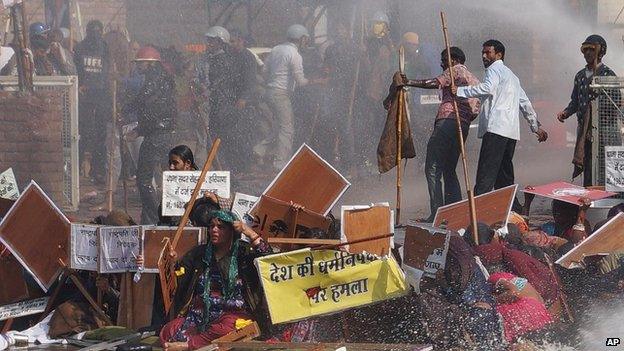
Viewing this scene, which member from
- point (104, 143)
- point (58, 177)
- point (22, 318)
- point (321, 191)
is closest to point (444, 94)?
point (321, 191)

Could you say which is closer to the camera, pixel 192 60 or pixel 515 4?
pixel 192 60

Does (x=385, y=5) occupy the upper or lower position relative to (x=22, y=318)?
upper

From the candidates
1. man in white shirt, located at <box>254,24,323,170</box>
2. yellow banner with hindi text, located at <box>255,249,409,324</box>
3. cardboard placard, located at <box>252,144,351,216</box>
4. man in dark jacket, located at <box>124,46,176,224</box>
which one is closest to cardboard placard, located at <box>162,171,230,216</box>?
cardboard placard, located at <box>252,144,351,216</box>

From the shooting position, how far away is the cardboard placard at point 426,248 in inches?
343

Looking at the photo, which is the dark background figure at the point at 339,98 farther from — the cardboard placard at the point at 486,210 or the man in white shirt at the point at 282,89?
the cardboard placard at the point at 486,210

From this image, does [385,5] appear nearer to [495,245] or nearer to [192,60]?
[192,60]

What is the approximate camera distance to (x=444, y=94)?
11547 millimetres

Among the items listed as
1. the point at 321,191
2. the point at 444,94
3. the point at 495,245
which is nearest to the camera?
the point at 495,245

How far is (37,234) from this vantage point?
9.88m

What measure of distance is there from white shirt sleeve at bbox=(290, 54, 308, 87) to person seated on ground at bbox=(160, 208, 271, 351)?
27.7 feet

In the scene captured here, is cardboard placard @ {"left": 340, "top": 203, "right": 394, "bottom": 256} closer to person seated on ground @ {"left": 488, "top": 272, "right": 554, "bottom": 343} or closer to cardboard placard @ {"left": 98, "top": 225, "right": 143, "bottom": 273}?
person seated on ground @ {"left": 488, "top": 272, "right": 554, "bottom": 343}

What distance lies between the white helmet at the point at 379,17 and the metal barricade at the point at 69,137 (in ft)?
15.6

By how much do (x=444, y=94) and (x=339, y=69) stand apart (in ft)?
22.6

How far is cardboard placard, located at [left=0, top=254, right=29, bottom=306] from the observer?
32.7 ft
